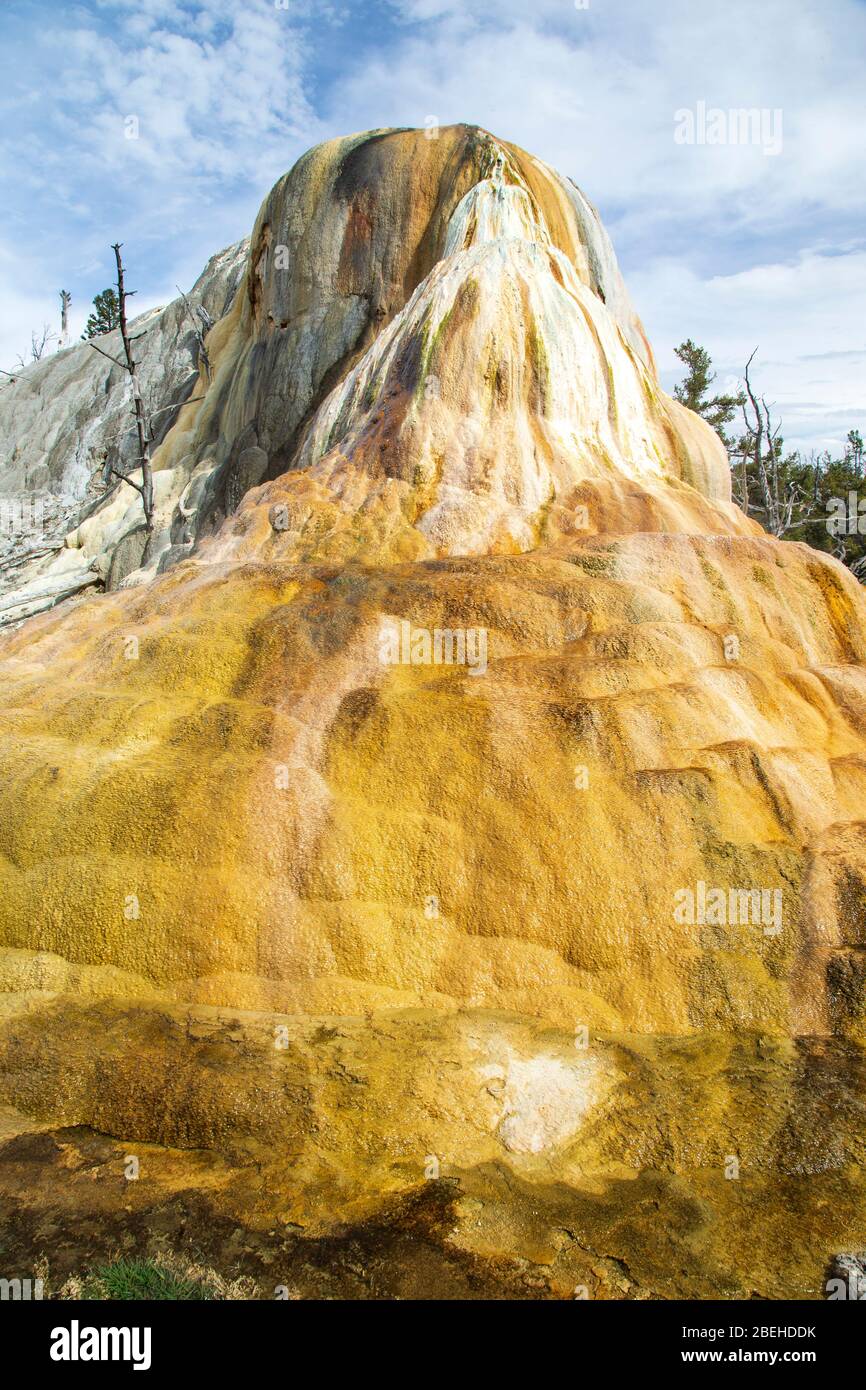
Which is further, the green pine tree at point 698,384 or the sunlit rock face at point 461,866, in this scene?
the green pine tree at point 698,384

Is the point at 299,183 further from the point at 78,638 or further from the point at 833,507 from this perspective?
the point at 833,507

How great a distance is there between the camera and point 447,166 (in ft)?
43.7

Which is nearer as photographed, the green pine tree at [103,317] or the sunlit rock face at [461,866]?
the sunlit rock face at [461,866]

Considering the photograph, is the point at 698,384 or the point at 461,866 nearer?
the point at 461,866

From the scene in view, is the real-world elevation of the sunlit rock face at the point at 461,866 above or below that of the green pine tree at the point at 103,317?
below

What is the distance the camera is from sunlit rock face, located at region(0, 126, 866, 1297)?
159 inches

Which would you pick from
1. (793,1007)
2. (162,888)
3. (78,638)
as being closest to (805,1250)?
(793,1007)

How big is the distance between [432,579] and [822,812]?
3.00 m

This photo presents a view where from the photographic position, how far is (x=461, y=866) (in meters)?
5.34

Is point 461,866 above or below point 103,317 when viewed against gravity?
below

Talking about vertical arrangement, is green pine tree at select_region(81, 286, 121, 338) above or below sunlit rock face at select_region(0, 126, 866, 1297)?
above

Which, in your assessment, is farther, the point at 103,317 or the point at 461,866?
the point at 103,317

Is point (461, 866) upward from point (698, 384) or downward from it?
downward

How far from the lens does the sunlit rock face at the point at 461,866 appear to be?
159 inches
